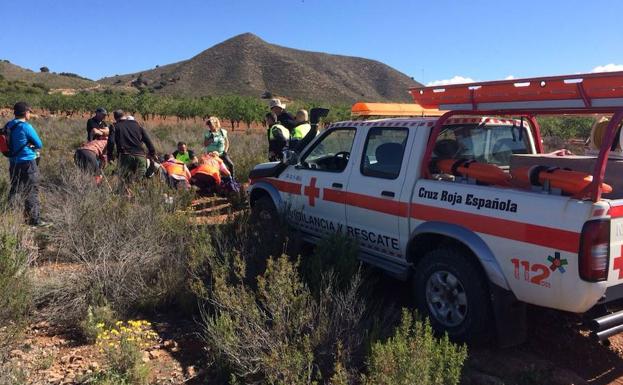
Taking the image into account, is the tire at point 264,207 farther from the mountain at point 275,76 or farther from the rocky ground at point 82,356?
the mountain at point 275,76

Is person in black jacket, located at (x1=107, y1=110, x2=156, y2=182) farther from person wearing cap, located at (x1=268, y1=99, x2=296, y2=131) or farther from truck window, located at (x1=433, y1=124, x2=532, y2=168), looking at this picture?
truck window, located at (x1=433, y1=124, x2=532, y2=168)

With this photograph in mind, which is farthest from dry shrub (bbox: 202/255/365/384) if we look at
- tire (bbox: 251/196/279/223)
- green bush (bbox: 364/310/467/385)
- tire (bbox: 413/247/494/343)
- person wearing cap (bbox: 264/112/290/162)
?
person wearing cap (bbox: 264/112/290/162)

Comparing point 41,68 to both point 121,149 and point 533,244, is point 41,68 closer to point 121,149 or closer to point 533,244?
point 121,149

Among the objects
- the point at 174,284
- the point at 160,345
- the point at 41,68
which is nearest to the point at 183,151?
the point at 174,284

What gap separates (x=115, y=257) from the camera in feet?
16.0

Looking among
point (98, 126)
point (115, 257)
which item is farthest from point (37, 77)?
point (115, 257)

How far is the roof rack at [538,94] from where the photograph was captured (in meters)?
3.36

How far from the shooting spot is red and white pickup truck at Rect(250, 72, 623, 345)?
324cm

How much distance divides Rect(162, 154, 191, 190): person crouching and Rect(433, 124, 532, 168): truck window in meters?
5.09

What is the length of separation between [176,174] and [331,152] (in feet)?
13.2

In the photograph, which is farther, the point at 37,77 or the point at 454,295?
the point at 37,77

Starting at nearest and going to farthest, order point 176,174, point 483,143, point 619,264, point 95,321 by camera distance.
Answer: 1. point 619,264
2. point 95,321
3. point 483,143
4. point 176,174

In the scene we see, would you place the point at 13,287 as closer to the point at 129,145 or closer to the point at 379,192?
the point at 379,192

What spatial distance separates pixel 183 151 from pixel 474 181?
7550 millimetres
